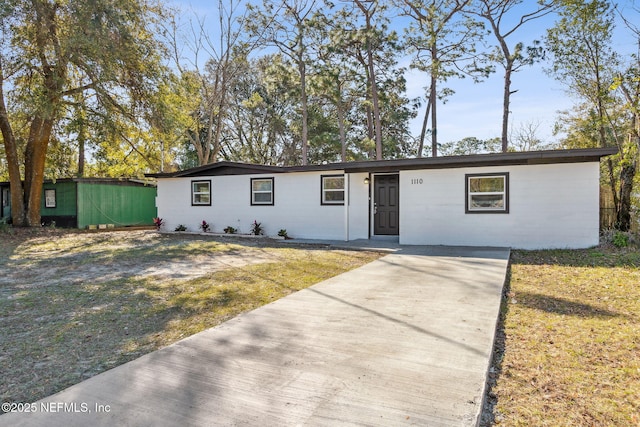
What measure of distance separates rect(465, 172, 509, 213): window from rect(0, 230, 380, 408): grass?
330 centimetres

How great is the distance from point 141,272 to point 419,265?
16.8 feet

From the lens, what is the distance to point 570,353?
3.19 metres

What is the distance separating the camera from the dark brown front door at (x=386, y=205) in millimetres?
11469

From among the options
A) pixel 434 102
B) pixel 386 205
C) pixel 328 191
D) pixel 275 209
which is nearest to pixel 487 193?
pixel 386 205

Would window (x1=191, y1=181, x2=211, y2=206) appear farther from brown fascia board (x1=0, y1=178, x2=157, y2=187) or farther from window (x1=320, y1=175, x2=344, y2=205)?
brown fascia board (x1=0, y1=178, x2=157, y2=187)

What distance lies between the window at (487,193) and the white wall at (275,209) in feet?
10.0

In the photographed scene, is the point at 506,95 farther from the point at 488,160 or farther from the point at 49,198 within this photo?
the point at 49,198

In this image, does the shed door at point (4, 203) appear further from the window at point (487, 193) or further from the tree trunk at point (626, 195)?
the tree trunk at point (626, 195)

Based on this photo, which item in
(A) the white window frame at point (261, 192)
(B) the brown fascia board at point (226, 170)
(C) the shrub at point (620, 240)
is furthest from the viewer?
(A) the white window frame at point (261, 192)

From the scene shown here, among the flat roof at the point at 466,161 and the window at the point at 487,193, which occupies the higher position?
the flat roof at the point at 466,161

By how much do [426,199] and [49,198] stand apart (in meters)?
17.2

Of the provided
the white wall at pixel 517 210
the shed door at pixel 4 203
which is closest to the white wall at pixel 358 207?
the white wall at pixel 517 210

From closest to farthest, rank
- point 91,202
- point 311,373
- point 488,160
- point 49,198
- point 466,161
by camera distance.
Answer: point 311,373, point 488,160, point 466,161, point 91,202, point 49,198

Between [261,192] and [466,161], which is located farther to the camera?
[261,192]
